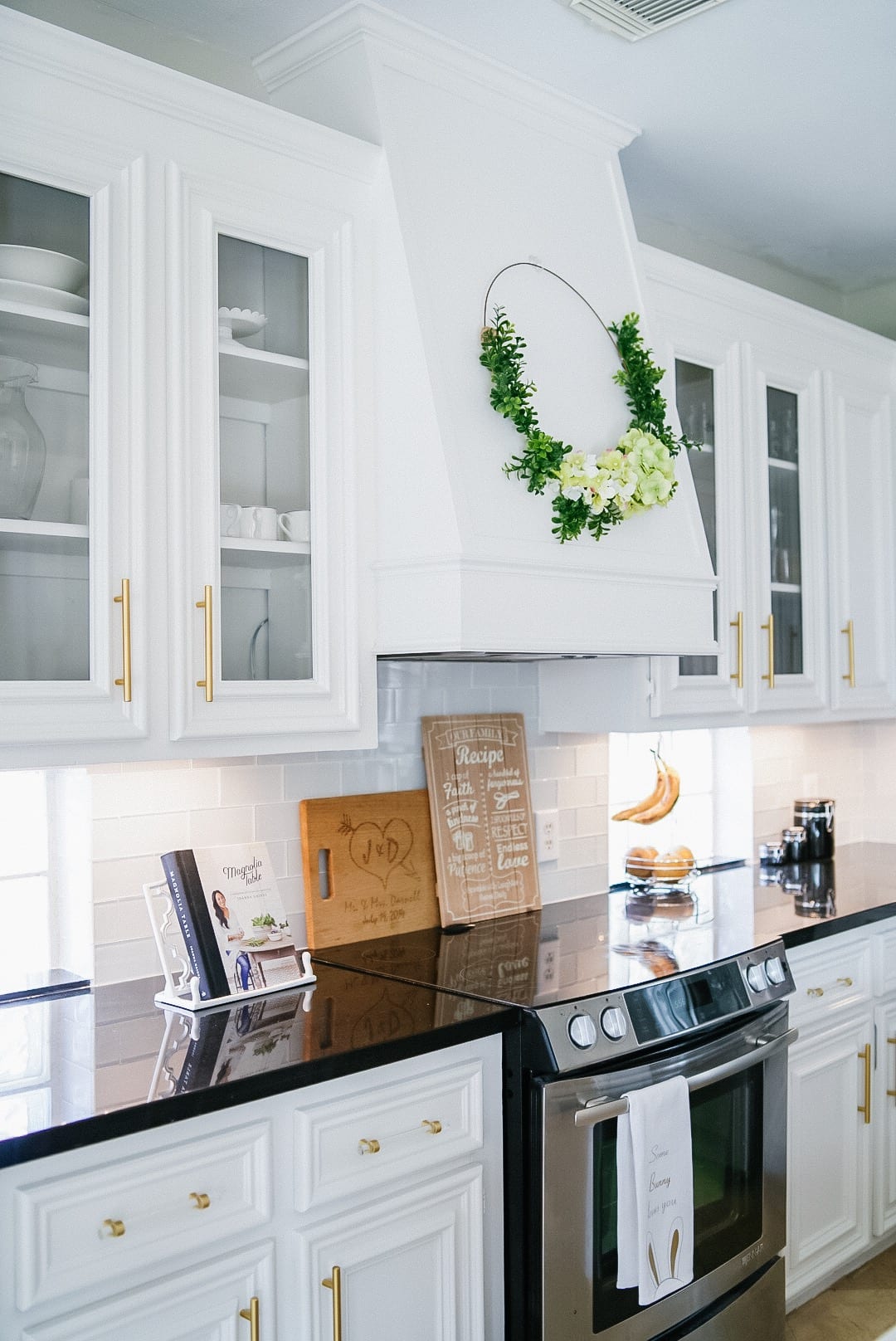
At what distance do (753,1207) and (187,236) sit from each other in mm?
2158

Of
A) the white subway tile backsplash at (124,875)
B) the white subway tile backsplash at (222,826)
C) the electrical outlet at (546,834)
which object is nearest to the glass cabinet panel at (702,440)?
the electrical outlet at (546,834)

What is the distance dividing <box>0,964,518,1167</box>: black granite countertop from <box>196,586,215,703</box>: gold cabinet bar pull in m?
0.54

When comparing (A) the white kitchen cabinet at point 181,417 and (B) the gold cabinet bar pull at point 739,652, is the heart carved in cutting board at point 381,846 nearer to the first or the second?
(A) the white kitchen cabinet at point 181,417

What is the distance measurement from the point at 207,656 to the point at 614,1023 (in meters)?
0.95

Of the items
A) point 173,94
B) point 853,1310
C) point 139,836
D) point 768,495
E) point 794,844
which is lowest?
point 853,1310

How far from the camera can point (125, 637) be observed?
6.25 feet

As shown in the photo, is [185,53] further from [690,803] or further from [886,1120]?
[886,1120]

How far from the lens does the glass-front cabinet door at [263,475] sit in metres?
2.02

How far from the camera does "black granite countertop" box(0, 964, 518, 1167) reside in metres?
1.58

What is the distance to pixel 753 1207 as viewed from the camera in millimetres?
2494

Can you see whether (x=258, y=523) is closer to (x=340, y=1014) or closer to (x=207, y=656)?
(x=207, y=656)

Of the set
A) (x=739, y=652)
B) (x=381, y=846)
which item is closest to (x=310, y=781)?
(x=381, y=846)

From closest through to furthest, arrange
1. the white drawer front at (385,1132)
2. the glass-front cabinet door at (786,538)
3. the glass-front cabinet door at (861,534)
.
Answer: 1. the white drawer front at (385,1132)
2. the glass-front cabinet door at (786,538)
3. the glass-front cabinet door at (861,534)

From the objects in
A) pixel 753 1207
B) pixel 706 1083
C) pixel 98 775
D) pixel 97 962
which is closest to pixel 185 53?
pixel 98 775
